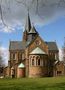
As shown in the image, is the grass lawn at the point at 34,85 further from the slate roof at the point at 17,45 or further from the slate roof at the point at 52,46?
the slate roof at the point at 52,46

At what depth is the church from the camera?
6962 centimetres

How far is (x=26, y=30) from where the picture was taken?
91.2 meters

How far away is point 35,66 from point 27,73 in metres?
4.20

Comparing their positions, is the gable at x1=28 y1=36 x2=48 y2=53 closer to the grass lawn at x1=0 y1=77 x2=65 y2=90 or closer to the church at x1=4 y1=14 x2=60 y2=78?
the church at x1=4 y1=14 x2=60 y2=78

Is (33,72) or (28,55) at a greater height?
(28,55)

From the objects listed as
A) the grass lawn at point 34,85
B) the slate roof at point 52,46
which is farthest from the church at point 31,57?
the grass lawn at point 34,85

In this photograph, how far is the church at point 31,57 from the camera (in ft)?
228

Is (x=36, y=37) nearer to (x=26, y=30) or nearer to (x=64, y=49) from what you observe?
(x=64, y=49)

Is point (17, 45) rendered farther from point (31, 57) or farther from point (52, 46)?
point (31, 57)

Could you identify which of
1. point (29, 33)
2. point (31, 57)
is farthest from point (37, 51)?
point (29, 33)

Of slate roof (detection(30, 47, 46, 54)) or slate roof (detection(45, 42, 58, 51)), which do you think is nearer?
slate roof (detection(30, 47, 46, 54))

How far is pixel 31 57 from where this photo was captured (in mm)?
71312

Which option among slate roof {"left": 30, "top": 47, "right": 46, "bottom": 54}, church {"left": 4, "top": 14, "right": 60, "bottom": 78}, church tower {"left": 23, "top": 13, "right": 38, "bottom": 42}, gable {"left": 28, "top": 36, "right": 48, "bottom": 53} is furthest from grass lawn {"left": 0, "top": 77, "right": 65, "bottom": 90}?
church tower {"left": 23, "top": 13, "right": 38, "bottom": 42}

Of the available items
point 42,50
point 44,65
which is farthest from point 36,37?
point 44,65
